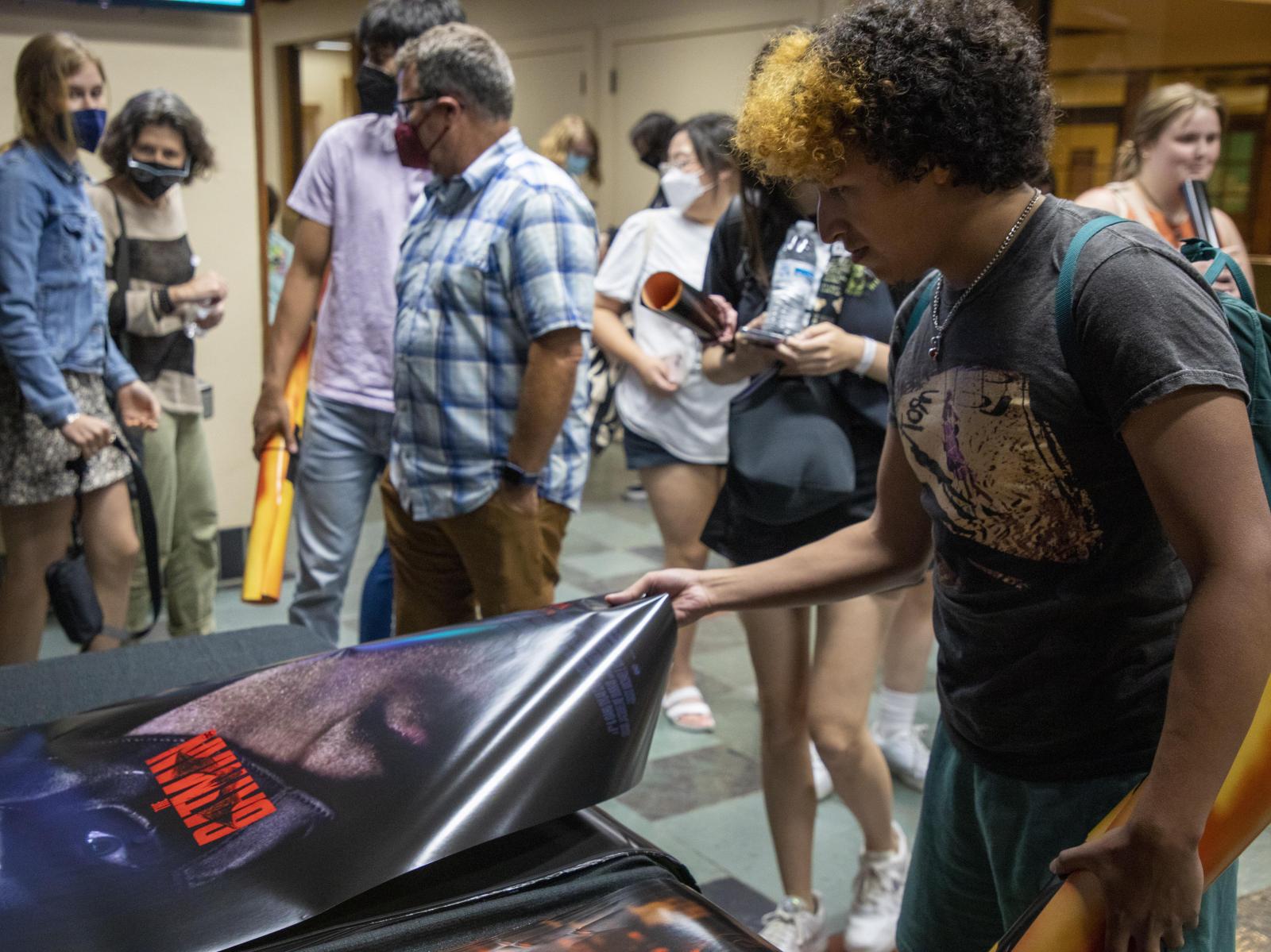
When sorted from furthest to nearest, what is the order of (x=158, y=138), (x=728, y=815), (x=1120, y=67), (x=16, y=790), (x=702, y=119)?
(x=1120, y=67), (x=158, y=138), (x=702, y=119), (x=728, y=815), (x=16, y=790)

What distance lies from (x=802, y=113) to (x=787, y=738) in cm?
143

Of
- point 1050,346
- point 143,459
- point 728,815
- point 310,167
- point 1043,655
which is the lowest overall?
point 728,815

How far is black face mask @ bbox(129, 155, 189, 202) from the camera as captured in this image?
3.51m

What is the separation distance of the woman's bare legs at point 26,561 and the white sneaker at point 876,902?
2.09 metres

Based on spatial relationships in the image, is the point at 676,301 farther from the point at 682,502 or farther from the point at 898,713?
the point at 898,713

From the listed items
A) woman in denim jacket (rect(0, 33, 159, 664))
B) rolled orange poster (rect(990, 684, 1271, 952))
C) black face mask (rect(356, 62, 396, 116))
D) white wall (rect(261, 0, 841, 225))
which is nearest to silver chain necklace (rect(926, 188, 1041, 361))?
rolled orange poster (rect(990, 684, 1271, 952))

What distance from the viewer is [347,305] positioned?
3074mm

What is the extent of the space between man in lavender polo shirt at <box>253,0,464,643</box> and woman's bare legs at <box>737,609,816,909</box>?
122 cm

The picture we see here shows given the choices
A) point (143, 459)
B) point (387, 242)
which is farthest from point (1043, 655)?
point (143, 459)

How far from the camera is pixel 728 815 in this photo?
2943 mm

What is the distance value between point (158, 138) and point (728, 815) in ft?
8.06

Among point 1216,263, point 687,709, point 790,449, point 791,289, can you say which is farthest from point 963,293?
point 687,709

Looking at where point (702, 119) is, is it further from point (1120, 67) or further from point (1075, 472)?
point (1120, 67)

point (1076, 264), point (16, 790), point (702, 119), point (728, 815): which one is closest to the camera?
point (1076, 264)
